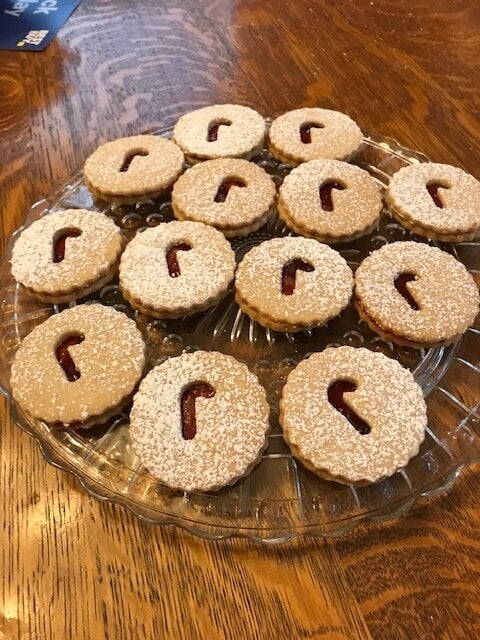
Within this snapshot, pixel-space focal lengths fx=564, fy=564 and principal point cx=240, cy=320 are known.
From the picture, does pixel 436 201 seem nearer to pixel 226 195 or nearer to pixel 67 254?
pixel 226 195

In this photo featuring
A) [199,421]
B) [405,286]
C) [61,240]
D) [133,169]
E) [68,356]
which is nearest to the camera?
[199,421]

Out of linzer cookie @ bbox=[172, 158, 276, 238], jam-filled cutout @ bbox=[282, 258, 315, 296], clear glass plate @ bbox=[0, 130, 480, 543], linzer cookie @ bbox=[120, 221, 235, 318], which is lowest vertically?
clear glass plate @ bbox=[0, 130, 480, 543]

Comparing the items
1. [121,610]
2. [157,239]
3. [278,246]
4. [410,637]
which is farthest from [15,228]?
[410,637]

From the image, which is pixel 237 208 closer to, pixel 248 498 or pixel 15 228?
pixel 15 228

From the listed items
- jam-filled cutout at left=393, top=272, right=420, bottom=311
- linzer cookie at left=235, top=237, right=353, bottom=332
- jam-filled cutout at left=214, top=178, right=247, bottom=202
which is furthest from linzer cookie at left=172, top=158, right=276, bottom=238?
jam-filled cutout at left=393, top=272, right=420, bottom=311

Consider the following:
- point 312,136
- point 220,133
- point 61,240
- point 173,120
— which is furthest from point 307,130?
point 61,240

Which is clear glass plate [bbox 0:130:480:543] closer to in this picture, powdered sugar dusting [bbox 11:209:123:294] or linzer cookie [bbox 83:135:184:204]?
powdered sugar dusting [bbox 11:209:123:294]
